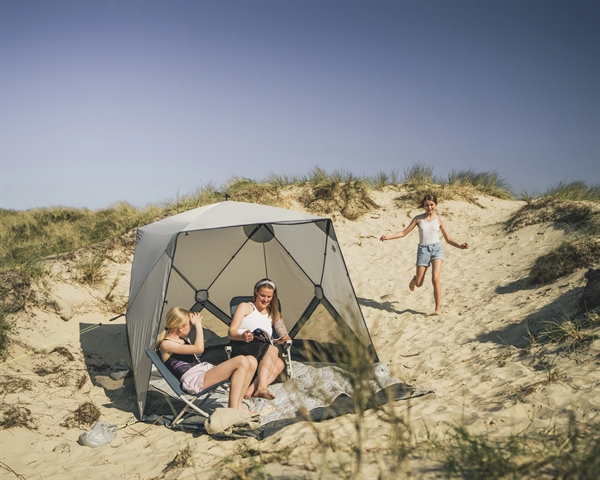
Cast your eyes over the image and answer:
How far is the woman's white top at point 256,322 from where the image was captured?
217 inches

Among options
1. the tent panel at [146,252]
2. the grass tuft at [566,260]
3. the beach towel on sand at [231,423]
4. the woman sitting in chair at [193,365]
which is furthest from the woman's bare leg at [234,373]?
the grass tuft at [566,260]

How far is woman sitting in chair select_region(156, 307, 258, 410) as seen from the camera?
4.63m

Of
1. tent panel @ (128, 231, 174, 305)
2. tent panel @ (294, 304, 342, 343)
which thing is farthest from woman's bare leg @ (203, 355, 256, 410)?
tent panel @ (294, 304, 342, 343)

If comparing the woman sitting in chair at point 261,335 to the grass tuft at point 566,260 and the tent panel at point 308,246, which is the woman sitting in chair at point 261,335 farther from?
the grass tuft at point 566,260

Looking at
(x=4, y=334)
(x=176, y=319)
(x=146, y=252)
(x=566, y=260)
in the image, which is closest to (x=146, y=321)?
(x=176, y=319)

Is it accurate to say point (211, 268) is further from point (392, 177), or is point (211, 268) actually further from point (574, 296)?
point (392, 177)

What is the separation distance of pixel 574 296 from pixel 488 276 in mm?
2508

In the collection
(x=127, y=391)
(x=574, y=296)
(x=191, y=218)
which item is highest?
(x=191, y=218)

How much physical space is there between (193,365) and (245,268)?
2.63 meters

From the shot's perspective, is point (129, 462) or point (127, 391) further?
point (127, 391)

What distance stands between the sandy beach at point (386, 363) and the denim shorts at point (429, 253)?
2.88ft

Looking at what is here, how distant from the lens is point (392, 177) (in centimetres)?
1362

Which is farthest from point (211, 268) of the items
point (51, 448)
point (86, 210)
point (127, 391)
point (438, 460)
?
point (86, 210)

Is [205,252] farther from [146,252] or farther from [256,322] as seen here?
[256,322]
